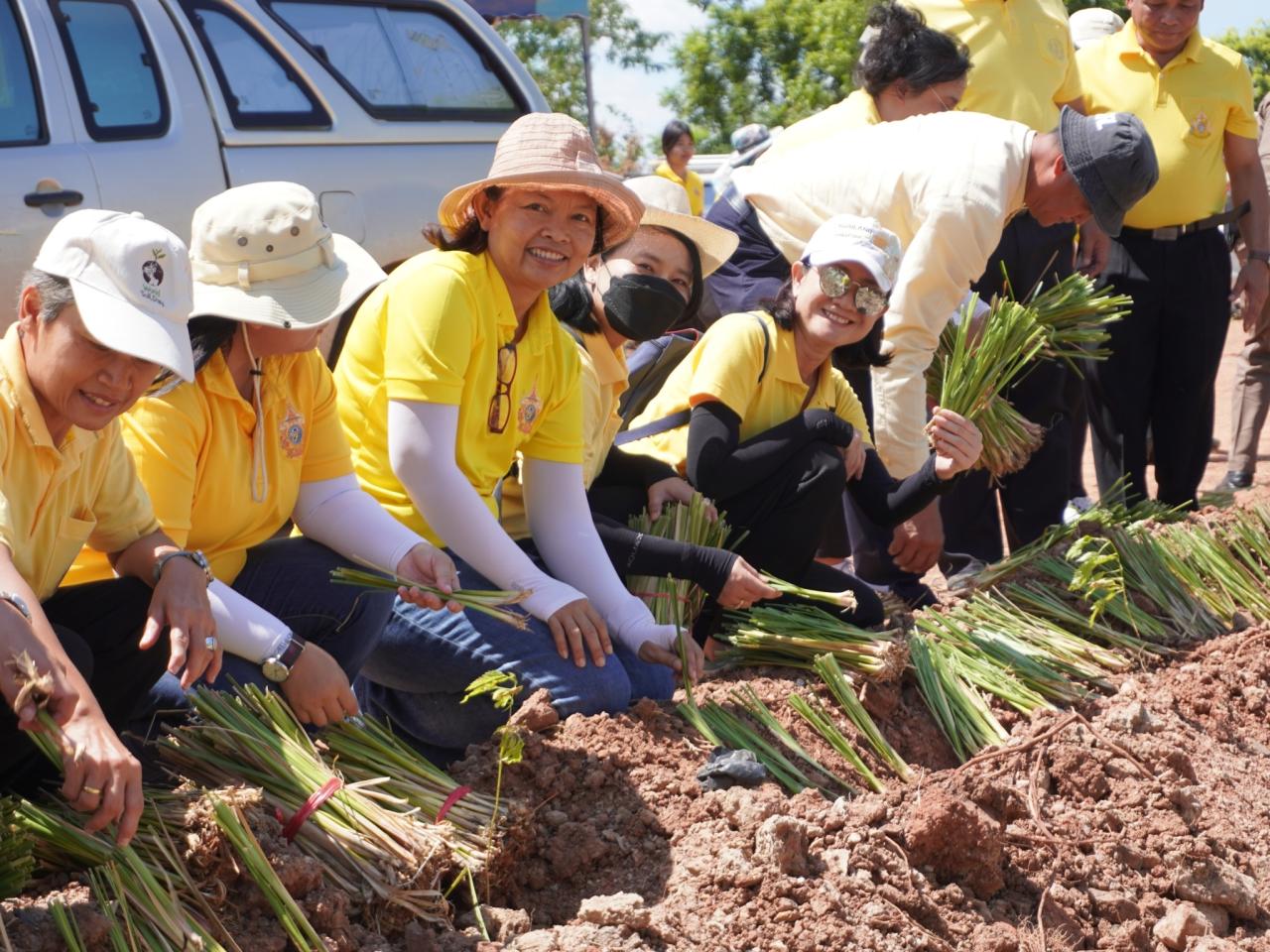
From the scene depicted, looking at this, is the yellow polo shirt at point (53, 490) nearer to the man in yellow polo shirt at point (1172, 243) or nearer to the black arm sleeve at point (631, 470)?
the black arm sleeve at point (631, 470)

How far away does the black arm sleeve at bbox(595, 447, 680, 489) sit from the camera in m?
3.98

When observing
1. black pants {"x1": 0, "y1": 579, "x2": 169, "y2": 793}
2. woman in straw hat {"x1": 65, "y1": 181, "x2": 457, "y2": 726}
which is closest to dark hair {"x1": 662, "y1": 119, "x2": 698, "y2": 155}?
woman in straw hat {"x1": 65, "y1": 181, "x2": 457, "y2": 726}

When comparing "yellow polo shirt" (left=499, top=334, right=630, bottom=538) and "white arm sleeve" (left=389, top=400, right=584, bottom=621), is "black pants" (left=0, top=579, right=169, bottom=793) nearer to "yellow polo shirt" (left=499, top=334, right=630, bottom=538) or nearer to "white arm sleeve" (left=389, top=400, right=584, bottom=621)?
"white arm sleeve" (left=389, top=400, right=584, bottom=621)

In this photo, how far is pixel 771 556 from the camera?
4.03 m

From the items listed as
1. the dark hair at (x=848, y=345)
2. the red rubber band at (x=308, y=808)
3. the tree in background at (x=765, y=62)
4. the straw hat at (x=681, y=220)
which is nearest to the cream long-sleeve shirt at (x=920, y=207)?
the dark hair at (x=848, y=345)

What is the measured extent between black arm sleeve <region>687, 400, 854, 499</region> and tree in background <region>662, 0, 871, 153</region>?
49.6 feet

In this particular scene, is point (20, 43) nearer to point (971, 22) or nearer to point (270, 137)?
point (270, 137)

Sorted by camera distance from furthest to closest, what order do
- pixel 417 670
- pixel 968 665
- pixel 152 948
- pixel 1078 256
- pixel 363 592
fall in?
1. pixel 1078 256
2. pixel 968 665
3. pixel 417 670
4. pixel 363 592
5. pixel 152 948

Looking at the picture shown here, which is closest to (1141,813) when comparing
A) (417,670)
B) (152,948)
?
(417,670)

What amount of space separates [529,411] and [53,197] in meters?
2.24

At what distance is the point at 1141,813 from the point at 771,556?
1.19 meters

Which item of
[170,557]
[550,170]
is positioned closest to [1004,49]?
[550,170]

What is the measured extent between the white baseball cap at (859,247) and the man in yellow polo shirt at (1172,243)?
1.76 m

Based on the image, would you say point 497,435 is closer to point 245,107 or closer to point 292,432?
point 292,432
